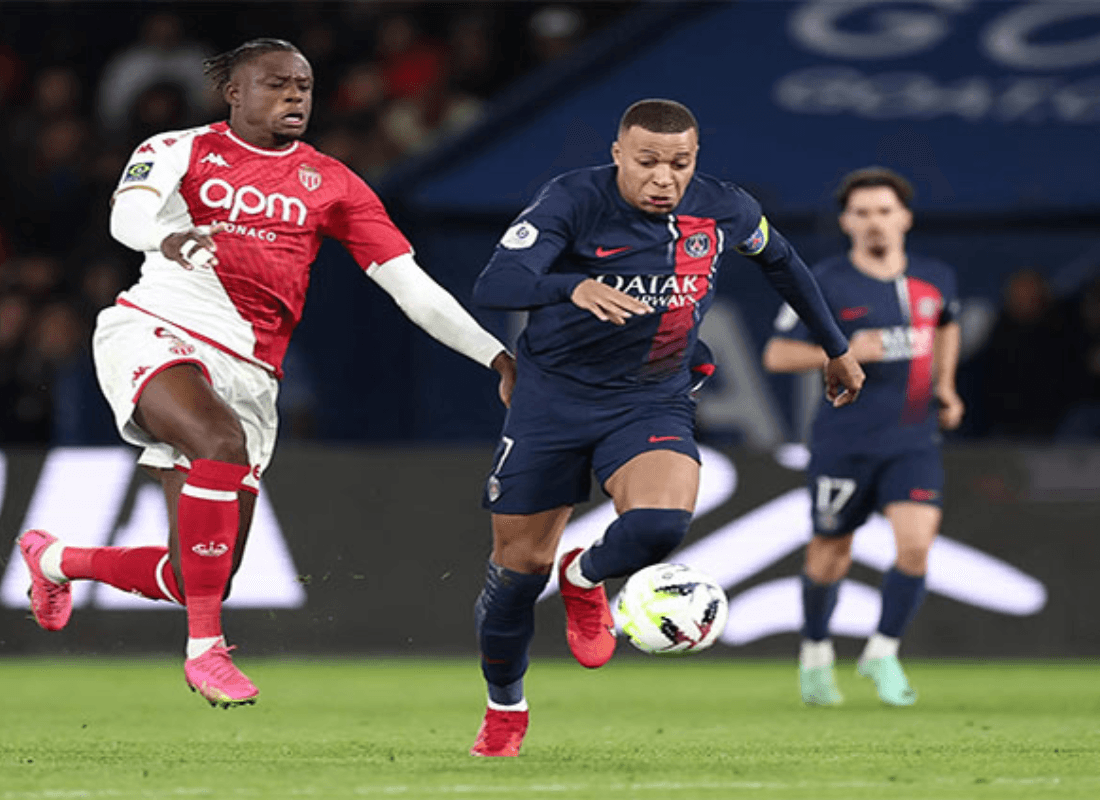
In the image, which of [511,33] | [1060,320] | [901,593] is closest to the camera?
[901,593]

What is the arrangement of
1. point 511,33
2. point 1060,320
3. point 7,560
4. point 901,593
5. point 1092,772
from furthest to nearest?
point 511,33 → point 1060,320 → point 7,560 → point 901,593 → point 1092,772

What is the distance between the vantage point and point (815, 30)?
563 inches

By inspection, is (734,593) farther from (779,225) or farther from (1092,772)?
(1092,772)

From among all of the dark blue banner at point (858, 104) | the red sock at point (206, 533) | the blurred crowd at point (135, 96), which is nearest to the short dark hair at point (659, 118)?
the red sock at point (206, 533)

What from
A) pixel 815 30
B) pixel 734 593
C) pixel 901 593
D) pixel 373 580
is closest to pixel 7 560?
pixel 373 580

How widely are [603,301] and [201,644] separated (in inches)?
68.3

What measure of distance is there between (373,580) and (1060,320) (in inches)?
176

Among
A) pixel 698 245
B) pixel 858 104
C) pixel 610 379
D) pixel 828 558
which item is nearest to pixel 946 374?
pixel 828 558

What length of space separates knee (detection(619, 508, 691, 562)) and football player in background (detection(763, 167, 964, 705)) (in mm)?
2894

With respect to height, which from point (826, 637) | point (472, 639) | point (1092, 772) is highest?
point (1092, 772)

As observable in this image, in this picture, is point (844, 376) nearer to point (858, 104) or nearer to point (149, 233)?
point (149, 233)

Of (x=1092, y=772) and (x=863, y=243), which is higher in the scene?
(x=863, y=243)

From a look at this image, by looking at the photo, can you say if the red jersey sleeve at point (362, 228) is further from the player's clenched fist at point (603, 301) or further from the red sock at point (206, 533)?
the player's clenched fist at point (603, 301)

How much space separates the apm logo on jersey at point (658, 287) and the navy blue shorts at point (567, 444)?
0.31 meters
